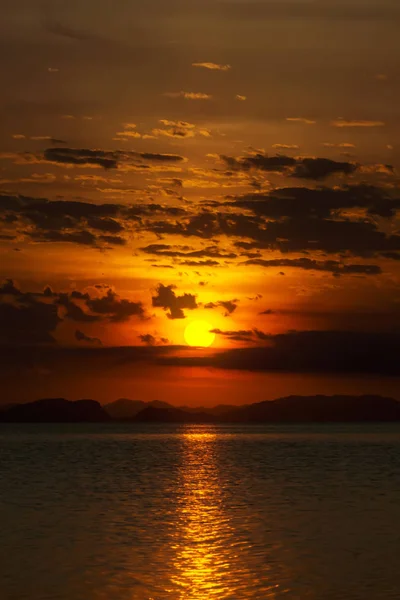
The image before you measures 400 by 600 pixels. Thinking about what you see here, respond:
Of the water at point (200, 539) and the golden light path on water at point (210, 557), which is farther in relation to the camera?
the water at point (200, 539)

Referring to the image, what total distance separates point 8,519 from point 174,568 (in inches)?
708

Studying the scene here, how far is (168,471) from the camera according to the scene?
99.9m

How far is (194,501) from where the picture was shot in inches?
2496

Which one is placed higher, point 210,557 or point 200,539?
point 200,539

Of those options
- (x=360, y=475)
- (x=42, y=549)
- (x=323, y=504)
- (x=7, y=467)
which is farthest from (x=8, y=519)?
(x=7, y=467)

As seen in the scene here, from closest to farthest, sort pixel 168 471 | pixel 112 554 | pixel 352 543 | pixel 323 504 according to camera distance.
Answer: pixel 112 554 → pixel 352 543 → pixel 323 504 → pixel 168 471

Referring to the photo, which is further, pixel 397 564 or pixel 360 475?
pixel 360 475

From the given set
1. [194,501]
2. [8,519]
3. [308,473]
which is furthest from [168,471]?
[8,519]

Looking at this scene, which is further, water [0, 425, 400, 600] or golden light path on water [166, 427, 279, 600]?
water [0, 425, 400, 600]

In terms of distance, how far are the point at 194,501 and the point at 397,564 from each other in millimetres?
27620

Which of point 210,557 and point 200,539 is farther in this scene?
point 200,539

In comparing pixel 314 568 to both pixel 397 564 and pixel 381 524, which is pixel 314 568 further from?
pixel 381 524

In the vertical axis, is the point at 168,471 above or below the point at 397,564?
above

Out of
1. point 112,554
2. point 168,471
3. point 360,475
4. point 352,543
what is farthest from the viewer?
point 168,471
